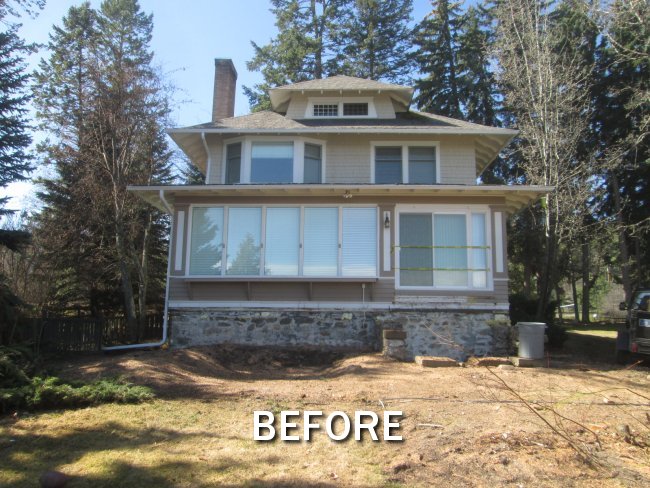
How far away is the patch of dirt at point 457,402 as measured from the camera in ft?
13.7

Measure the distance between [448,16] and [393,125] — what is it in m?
17.6

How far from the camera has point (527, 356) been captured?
10188 mm

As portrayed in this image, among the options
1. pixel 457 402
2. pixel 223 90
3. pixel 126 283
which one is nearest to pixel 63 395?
pixel 457 402

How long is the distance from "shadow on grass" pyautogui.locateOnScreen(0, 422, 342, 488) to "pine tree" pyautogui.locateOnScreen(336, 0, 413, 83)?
84.5 ft

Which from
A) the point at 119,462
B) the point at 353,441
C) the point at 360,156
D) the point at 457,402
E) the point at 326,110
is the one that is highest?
the point at 326,110

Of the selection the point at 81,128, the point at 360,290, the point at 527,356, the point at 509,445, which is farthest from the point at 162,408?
the point at 81,128

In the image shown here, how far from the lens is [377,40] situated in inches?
1107

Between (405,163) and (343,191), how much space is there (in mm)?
2714

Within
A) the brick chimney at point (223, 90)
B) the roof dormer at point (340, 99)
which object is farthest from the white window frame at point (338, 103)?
the brick chimney at point (223, 90)

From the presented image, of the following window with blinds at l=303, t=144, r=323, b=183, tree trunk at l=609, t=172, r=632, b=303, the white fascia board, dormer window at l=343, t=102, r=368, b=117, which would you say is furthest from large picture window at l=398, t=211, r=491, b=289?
tree trunk at l=609, t=172, r=632, b=303

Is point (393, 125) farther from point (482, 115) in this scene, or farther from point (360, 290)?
point (482, 115)

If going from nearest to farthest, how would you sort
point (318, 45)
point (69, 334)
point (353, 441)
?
point (353, 441), point (69, 334), point (318, 45)

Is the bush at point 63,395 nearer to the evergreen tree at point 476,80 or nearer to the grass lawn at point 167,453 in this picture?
the grass lawn at point 167,453

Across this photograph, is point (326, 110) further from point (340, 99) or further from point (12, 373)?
point (12, 373)
